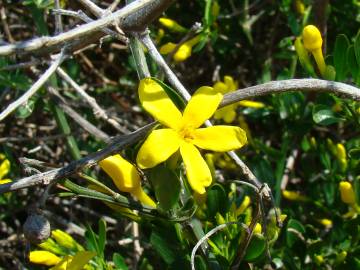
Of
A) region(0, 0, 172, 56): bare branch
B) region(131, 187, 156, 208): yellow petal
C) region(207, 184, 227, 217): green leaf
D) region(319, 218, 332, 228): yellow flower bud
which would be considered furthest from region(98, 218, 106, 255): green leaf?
region(319, 218, 332, 228): yellow flower bud

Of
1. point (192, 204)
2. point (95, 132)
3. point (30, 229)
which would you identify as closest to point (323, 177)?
point (95, 132)

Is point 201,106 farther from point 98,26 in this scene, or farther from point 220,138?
point 98,26

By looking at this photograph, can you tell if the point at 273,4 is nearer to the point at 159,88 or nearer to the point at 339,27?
the point at 339,27

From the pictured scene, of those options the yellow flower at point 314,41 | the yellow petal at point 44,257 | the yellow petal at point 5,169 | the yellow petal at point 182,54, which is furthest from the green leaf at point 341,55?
the yellow petal at point 5,169

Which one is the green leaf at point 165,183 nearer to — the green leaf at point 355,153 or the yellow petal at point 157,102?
the yellow petal at point 157,102

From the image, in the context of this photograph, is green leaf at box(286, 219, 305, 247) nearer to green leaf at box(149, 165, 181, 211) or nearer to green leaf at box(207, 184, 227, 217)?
green leaf at box(207, 184, 227, 217)

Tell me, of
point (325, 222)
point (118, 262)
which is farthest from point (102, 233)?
point (325, 222)

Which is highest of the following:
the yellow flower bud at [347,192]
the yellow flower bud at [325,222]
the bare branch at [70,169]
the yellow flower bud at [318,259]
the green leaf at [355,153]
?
the bare branch at [70,169]
